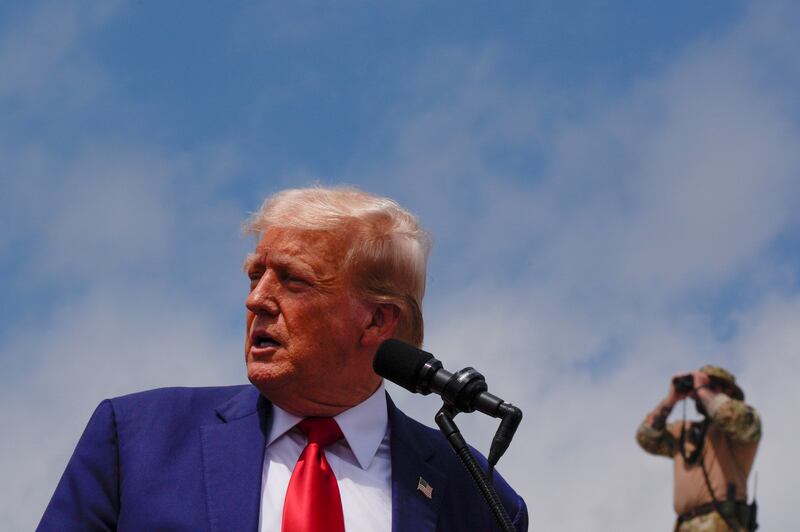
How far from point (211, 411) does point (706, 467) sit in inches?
469

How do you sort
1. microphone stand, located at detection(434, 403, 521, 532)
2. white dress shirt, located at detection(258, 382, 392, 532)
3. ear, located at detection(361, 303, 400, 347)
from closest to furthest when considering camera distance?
microphone stand, located at detection(434, 403, 521, 532) → white dress shirt, located at detection(258, 382, 392, 532) → ear, located at detection(361, 303, 400, 347)

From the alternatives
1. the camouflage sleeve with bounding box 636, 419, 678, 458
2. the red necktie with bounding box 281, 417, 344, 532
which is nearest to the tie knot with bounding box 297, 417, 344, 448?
the red necktie with bounding box 281, 417, 344, 532

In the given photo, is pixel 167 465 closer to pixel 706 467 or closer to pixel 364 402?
pixel 364 402

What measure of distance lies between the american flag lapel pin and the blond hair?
0.66 m

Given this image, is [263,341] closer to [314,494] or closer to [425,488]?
[314,494]

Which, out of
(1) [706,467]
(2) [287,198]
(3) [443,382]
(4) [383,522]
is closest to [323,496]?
(4) [383,522]

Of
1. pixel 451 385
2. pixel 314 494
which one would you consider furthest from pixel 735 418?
pixel 451 385

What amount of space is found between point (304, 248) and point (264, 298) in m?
0.28

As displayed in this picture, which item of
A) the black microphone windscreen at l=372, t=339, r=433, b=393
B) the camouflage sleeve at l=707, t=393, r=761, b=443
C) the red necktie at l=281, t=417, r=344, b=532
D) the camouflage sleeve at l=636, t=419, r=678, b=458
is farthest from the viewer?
the camouflage sleeve at l=636, t=419, r=678, b=458

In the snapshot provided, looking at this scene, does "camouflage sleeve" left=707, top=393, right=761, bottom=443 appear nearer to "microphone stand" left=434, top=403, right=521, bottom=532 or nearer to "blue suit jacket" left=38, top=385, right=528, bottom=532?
"blue suit jacket" left=38, top=385, right=528, bottom=532

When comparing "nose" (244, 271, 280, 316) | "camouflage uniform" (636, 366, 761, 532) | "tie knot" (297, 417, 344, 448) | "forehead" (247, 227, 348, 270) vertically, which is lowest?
"tie knot" (297, 417, 344, 448)

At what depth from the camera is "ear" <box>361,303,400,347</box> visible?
198 inches

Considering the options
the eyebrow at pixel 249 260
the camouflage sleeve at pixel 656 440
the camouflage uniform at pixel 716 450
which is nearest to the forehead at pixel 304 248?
the eyebrow at pixel 249 260

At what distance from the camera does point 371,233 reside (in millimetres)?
5133
